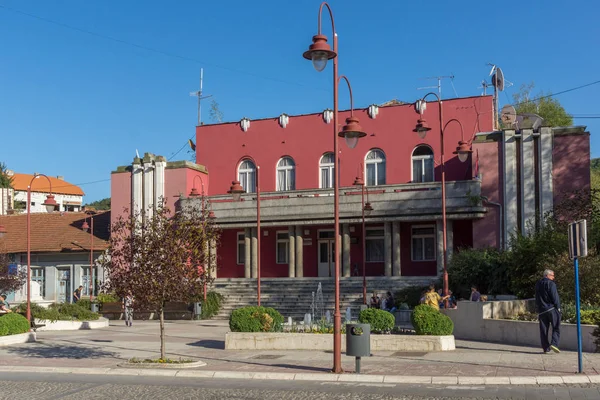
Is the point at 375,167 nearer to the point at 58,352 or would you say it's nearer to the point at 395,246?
Answer: the point at 395,246

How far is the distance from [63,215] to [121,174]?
22.0 feet

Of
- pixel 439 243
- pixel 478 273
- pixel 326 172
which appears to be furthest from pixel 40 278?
pixel 478 273

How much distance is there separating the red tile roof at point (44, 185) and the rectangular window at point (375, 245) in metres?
77.5

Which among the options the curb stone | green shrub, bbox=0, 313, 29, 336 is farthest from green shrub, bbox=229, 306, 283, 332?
green shrub, bbox=0, 313, 29, 336

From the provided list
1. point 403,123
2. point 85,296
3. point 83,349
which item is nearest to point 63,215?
point 85,296

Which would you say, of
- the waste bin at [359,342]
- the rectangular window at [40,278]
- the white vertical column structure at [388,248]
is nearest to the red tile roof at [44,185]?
the rectangular window at [40,278]

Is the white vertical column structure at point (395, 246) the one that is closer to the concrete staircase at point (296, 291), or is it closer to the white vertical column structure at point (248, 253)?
the concrete staircase at point (296, 291)

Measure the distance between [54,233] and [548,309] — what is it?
36418 mm

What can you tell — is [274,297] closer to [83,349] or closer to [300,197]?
[300,197]

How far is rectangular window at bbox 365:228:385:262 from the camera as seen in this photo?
1619 inches

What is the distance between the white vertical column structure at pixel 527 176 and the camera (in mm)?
35938

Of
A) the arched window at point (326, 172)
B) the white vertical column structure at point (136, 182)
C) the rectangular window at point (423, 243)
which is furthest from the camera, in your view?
the white vertical column structure at point (136, 182)

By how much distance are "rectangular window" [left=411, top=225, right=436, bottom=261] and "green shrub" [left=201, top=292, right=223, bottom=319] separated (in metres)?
10.7

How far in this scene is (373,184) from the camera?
41781mm
